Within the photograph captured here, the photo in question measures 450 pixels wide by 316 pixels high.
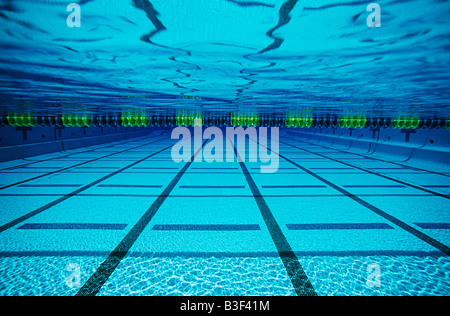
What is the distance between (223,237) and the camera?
2469 mm

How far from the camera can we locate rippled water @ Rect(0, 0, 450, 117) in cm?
127

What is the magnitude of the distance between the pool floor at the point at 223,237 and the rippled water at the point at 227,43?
1692 millimetres

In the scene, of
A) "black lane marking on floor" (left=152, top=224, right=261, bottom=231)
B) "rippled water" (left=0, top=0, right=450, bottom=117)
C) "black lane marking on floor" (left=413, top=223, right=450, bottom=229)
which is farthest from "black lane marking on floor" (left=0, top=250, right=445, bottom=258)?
"rippled water" (left=0, top=0, right=450, bottom=117)

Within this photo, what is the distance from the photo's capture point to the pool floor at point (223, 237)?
1.78m

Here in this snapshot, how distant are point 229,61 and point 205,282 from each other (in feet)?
6.20

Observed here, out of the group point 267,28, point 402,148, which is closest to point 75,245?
point 267,28

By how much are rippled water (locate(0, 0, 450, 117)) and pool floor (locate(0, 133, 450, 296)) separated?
1.69 m

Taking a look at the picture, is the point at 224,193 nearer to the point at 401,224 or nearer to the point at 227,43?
the point at 401,224

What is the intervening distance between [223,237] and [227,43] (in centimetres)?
182

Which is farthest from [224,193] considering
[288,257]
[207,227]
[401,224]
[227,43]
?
[227,43]

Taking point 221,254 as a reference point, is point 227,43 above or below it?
above

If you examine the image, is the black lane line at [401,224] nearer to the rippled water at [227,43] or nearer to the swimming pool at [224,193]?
the swimming pool at [224,193]

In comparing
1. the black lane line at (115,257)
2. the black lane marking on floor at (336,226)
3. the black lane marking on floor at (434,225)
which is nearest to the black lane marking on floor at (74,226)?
the black lane line at (115,257)

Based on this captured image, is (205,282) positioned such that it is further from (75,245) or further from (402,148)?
(402,148)
